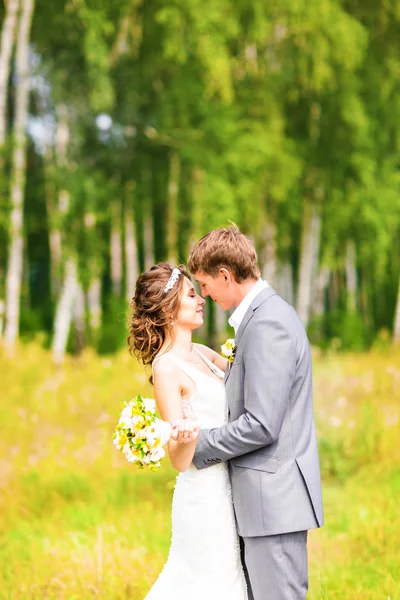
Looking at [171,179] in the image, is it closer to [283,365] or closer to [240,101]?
[240,101]

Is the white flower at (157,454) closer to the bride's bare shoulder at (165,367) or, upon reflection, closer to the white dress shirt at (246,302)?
the bride's bare shoulder at (165,367)

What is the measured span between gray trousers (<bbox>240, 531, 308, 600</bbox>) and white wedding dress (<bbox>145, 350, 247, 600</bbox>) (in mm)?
164

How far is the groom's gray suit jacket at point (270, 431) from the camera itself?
9.59 feet

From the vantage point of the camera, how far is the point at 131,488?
665 cm

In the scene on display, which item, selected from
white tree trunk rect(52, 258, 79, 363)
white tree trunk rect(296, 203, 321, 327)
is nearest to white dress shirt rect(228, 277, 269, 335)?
white tree trunk rect(52, 258, 79, 363)

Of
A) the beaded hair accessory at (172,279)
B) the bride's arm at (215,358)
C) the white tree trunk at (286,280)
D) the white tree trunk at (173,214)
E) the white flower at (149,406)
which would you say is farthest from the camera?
the white tree trunk at (286,280)

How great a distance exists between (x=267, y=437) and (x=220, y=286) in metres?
0.65

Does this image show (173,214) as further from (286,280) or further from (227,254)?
(227,254)

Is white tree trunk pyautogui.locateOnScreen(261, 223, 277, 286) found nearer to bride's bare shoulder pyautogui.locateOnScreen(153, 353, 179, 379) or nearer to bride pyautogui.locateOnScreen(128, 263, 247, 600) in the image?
bride pyautogui.locateOnScreen(128, 263, 247, 600)

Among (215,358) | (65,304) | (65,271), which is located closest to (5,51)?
(65,271)

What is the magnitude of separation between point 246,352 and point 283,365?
6.1 inches

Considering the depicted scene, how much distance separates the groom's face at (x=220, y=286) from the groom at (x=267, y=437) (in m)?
0.01

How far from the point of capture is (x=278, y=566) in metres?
2.97

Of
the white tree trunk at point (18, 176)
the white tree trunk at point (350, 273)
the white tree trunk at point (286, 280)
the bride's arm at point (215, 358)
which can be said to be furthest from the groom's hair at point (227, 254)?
the white tree trunk at point (286, 280)
